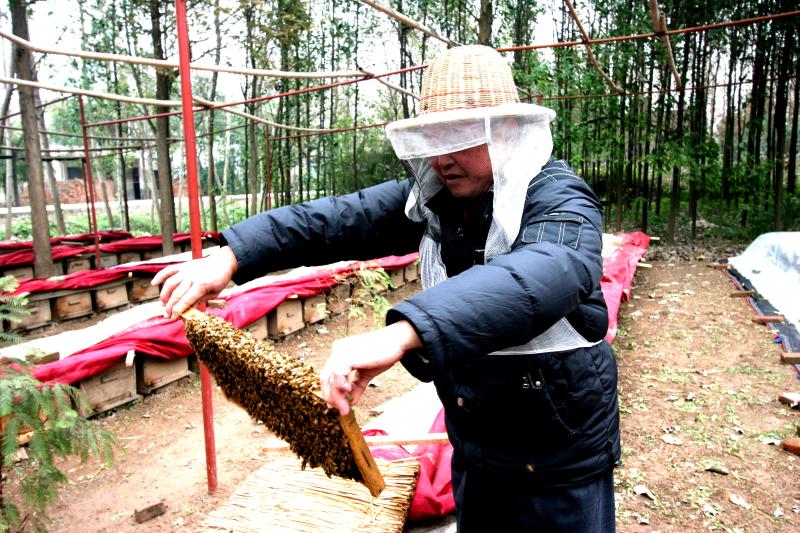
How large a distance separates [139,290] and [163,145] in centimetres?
319

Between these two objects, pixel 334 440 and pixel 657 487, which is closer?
pixel 334 440

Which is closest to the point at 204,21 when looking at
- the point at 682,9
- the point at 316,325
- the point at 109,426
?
the point at 316,325

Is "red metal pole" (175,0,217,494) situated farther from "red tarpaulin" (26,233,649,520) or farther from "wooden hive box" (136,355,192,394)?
"wooden hive box" (136,355,192,394)

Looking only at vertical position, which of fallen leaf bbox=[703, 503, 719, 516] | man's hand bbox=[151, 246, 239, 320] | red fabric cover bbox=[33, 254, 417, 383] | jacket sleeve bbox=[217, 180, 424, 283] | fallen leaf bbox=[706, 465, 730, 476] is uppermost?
jacket sleeve bbox=[217, 180, 424, 283]

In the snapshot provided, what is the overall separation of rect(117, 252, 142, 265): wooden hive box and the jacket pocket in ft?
39.8

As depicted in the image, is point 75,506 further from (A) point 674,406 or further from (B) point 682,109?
(B) point 682,109

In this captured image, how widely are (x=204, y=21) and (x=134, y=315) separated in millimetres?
7302

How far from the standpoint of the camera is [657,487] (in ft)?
12.5

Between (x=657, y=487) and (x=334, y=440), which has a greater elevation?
(x=334, y=440)

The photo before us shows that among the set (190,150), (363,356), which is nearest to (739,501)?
(363,356)

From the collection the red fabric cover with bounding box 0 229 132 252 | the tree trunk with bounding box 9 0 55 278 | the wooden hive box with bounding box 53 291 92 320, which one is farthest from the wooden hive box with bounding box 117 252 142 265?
the wooden hive box with bounding box 53 291 92 320

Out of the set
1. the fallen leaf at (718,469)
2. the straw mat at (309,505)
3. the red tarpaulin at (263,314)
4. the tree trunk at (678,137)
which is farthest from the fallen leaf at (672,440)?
the tree trunk at (678,137)

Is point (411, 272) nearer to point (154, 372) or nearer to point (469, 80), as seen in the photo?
point (154, 372)

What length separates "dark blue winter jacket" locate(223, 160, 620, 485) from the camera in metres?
1.05
